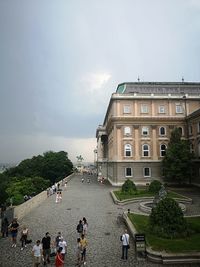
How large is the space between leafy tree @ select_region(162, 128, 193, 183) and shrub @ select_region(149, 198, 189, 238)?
86.1 ft

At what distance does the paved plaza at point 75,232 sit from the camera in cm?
1262

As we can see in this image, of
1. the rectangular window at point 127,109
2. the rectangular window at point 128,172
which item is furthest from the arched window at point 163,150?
the rectangular window at point 127,109

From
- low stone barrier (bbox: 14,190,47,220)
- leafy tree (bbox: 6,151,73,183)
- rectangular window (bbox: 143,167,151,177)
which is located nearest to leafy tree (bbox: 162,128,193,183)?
rectangular window (bbox: 143,167,151,177)

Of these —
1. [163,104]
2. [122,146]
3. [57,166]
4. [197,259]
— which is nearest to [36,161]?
[57,166]

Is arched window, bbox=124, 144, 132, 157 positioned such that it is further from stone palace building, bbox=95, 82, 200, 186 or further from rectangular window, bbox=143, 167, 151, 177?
rectangular window, bbox=143, 167, 151, 177

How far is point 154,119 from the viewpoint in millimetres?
46094

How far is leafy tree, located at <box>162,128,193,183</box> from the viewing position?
135 ft

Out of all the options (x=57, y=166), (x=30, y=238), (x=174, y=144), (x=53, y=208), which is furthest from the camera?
(x=57, y=166)

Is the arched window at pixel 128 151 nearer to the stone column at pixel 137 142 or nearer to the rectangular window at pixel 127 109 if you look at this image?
the stone column at pixel 137 142

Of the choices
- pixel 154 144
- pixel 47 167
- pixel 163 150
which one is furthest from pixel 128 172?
pixel 47 167

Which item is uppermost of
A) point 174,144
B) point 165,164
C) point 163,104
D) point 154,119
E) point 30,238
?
point 163,104

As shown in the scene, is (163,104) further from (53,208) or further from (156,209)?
(156,209)

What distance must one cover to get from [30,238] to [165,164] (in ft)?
102

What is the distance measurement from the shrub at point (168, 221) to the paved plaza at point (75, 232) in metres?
2.49
